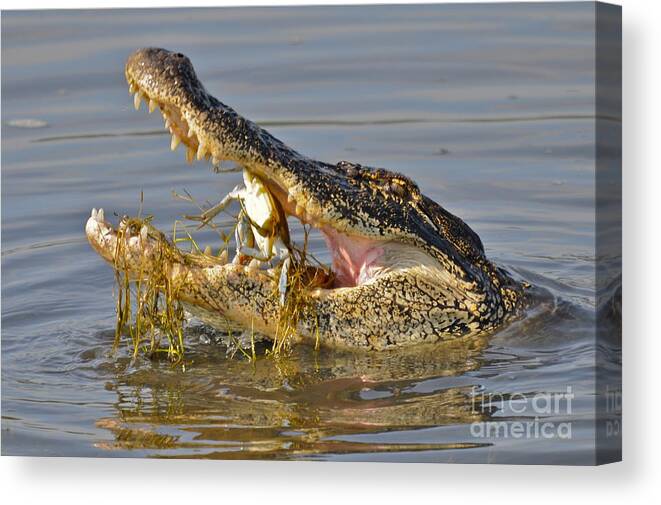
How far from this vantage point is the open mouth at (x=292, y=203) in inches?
295

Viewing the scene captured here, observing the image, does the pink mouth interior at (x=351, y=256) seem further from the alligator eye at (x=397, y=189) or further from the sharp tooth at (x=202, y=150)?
the sharp tooth at (x=202, y=150)

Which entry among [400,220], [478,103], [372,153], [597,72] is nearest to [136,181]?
[372,153]

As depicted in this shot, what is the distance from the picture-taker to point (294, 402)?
7.76 m

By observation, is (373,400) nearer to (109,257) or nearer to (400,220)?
(400,220)

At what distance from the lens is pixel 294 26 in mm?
8945

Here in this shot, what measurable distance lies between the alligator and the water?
0.65 feet

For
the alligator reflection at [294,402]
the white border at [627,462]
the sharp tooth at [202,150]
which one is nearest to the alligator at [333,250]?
the sharp tooth at [202,150]

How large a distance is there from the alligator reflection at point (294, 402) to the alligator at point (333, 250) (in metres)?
0.16

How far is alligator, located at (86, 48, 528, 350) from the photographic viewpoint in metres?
7.51

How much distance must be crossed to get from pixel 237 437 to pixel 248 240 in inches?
41.8

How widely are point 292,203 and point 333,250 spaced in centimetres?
49

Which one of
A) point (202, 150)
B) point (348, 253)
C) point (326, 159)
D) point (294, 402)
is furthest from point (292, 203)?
point (326, 159)

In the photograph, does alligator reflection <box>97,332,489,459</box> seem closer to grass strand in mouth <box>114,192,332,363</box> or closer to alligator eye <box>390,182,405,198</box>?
grass strand in mouth <box>114,192,332,363</box>

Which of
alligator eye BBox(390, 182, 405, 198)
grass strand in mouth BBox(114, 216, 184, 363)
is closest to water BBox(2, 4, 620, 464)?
grass strand in mouth BBox(114, 216, 184, 363)
